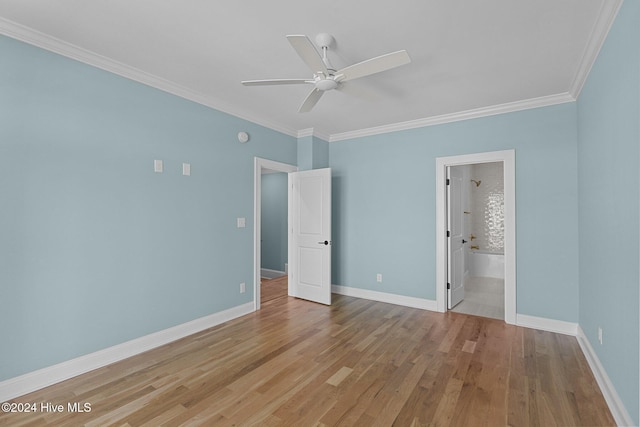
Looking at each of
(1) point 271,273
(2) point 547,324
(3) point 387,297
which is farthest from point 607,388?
(1) point 271,273

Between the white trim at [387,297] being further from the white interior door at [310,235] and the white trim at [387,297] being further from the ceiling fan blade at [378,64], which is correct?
the ceiling fan blade at [378,64]

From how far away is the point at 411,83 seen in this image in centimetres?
306

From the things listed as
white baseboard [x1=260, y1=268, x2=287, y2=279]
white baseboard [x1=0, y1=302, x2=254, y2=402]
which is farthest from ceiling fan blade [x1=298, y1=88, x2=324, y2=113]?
white baseboard [x1=260, y1=268, x2=287, y2=279]

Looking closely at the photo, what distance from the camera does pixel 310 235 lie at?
15.3 feet

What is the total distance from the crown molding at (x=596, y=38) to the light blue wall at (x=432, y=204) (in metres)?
0.64

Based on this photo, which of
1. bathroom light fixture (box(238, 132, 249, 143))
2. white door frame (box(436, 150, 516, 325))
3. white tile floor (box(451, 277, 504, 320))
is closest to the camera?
white door frame (box(436, 150, 516, 325))

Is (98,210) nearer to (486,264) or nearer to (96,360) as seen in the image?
(96,360)

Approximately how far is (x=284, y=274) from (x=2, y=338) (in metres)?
4.65

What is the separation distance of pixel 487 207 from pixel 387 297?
3910 millimetres

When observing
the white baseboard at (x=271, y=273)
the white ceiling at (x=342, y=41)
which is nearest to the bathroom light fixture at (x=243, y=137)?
the white ceiling at (x=342, y=41)

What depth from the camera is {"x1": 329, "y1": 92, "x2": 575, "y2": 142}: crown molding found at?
3.40m

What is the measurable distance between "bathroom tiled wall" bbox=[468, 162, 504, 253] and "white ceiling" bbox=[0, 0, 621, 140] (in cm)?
355

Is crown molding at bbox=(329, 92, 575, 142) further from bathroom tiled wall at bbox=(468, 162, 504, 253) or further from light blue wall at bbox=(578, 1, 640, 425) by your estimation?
bathroom tiled wall at bbox=(468, 162, 504, 253)

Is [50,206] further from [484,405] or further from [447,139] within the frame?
[447,139]
